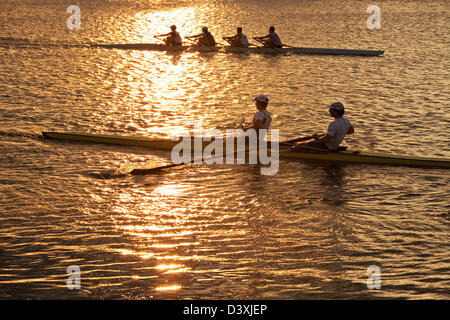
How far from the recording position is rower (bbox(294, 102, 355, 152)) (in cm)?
1511

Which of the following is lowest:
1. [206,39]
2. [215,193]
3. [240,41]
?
[215,193]

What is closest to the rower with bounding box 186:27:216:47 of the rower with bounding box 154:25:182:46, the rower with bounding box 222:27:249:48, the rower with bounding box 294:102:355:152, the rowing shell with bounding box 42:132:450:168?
the rower with bounding box 222:27:249:48

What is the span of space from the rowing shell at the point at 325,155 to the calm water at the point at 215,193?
0.26m

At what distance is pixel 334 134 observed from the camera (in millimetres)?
15547

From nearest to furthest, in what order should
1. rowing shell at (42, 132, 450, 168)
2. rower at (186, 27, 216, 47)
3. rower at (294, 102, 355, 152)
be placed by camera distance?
rower at (294, 102, 355, 152) < rowing shell at (42, 132, 450, 168) < rower at (186, 27, 216, 47)

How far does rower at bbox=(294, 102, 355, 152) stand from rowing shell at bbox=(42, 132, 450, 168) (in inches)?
7.1

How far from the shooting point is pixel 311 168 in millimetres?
15797

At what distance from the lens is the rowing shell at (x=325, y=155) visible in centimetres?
1556

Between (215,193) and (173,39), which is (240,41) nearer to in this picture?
(173,39)

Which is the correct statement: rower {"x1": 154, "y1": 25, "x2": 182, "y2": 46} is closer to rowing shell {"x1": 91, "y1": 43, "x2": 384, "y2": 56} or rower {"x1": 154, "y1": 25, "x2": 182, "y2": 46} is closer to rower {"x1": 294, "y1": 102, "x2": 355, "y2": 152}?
rowing shell {"x1": 91, "y1": 43, "x2": 384, "y2": 56}

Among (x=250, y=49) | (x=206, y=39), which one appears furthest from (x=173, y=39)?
(x=250, y=49)

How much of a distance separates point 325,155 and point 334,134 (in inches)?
27.6
